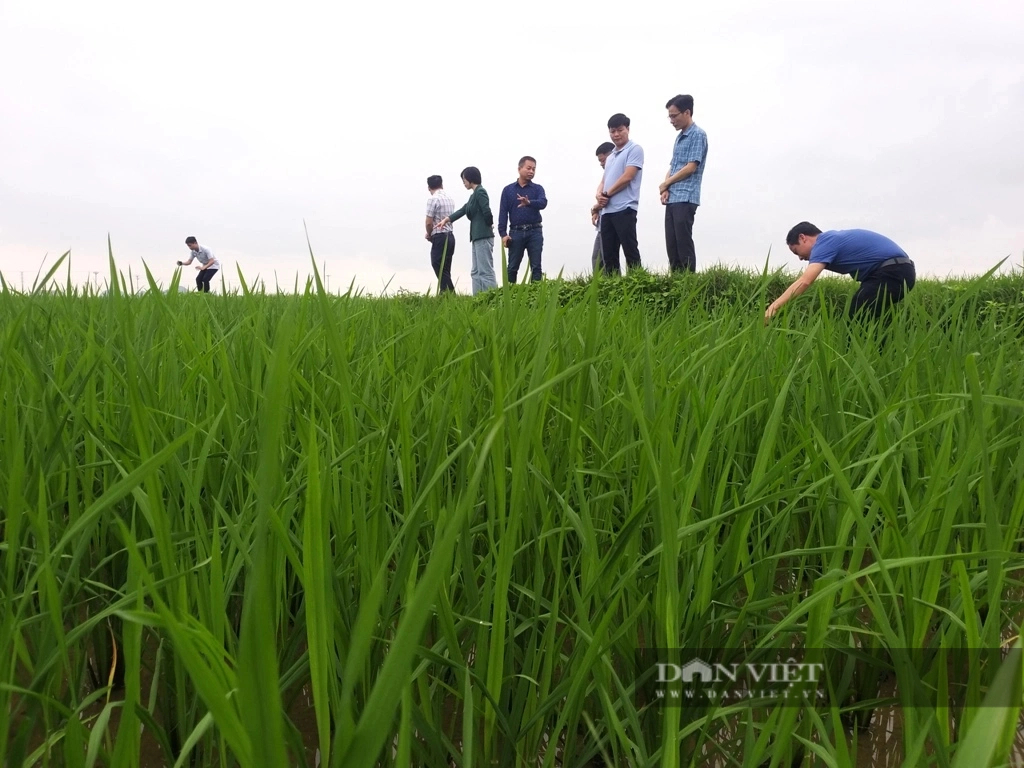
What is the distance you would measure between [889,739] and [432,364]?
0.92 metres

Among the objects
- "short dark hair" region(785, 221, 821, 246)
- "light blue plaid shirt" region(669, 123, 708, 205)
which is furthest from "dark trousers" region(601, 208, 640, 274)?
"short dark hair" region(785, 221, 821, 246)

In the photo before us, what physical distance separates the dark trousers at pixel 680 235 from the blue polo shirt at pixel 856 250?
241 centimetres

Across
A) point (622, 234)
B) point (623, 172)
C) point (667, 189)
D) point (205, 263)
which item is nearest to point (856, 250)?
point (667, 189)

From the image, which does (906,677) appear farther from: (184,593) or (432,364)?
(432,364)

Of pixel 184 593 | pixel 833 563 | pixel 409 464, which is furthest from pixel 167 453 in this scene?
pixel 833 563

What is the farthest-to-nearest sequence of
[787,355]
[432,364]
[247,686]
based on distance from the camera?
[787,355]
[432,364]
[247,686]

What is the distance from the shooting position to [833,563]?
660 mm

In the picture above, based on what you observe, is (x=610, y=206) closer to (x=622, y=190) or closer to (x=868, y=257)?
(x=622, y=190)

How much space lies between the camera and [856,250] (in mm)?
4062

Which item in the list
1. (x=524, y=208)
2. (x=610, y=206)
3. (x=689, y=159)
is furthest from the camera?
(x=524, y=208)

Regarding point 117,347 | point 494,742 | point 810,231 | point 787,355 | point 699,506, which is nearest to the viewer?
point 494,742

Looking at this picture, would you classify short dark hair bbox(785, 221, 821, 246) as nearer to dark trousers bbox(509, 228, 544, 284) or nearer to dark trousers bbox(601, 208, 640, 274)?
dark trousers bbox(601, 208, 640, 274)

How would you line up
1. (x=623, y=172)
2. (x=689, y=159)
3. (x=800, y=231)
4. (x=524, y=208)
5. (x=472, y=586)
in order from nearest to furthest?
(x=472, y=586) < (x=800, y=231) < (x=689, y=159) < (x=623, y=172) < (x=524, y=208)

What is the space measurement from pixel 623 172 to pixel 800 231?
246 centimetres
